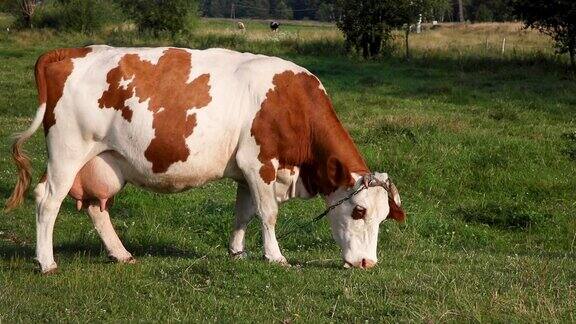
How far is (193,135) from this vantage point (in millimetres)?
8617

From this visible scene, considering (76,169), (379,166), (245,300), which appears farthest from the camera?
(379,166)

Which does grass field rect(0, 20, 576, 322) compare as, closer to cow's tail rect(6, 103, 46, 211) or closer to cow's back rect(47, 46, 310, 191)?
cow's tail rect(6, 103, 46, 211)

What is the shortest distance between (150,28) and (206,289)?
40371 millimetres

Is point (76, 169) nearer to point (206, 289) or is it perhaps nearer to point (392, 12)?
point (206, 289)

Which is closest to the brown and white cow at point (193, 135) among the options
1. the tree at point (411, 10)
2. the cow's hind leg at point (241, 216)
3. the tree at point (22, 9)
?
the cow's hind leg at point (241, 216)

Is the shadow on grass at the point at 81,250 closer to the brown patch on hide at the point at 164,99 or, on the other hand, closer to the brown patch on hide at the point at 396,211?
the brown patch on hide at the point at 164,99

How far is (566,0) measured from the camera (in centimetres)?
2933

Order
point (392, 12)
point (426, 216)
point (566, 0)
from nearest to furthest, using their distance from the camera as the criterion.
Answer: point (426, 216), point (566, 0), point (392, 12)

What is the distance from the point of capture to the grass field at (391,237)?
671 cm

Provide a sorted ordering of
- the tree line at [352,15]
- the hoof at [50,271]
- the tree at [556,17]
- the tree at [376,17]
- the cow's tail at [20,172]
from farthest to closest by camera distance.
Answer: the tree at [376,17]
the tree line at [352,15]
the tree at [556,17]
the cow's tail at [20,172]
the hoof at [50,271]

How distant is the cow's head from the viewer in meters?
8.60

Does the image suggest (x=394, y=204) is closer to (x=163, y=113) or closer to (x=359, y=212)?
(x=359, y=212)

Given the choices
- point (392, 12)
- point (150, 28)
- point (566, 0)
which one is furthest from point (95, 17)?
point (566, 0)

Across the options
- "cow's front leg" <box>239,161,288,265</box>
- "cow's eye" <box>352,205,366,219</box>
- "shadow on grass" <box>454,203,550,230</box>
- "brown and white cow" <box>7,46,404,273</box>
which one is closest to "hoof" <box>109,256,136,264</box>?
"brown and white cow" <box>7,46,404,273</box>
